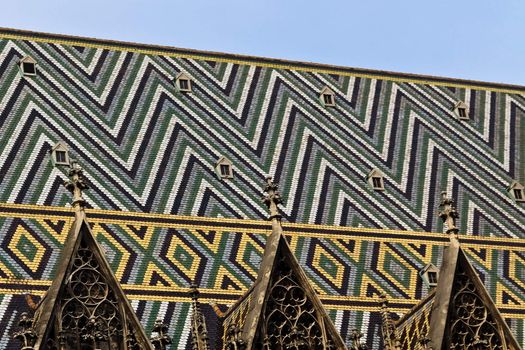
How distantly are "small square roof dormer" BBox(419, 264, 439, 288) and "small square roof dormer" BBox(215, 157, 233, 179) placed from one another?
3936mm

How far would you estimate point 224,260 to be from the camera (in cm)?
2800

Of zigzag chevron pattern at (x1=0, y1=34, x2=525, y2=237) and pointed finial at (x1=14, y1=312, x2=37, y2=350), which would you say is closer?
pointed finial at (x1=14, y1=312, x2=37, y2=350)

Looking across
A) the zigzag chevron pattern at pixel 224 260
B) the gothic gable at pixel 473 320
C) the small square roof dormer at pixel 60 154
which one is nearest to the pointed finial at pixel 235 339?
the zigzag chevron pattern at pixel 224 260

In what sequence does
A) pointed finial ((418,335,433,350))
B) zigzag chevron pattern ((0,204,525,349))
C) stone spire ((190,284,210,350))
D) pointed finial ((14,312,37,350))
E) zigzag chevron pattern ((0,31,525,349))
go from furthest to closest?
zigzag chevron pattern ((0,31,525,349))
zigzag chevron pattern ((0,204,525,349))
pointed finial ((418,335,433,350))
stone spire ((190,284,210,350))
pointed finial ((14,312,37,350))

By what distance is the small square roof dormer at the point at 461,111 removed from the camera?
35.0 metres

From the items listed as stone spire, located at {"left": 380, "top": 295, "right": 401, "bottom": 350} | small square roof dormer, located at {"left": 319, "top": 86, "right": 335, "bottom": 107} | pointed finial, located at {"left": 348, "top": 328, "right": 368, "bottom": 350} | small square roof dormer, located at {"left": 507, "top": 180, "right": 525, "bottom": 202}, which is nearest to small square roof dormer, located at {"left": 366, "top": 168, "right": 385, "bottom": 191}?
small square roof dormer, located at {"left": 319, "top": 86, "right": 335, "bottom": 107}

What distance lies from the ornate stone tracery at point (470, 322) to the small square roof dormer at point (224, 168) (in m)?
6.35

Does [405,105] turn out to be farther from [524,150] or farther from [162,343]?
[162,343]

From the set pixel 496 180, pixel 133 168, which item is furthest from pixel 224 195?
pixel 496 180

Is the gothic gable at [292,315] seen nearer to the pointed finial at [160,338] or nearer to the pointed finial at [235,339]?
the pointed finial at [235,339]

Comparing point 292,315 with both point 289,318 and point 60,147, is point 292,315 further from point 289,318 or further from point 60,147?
point 60,147

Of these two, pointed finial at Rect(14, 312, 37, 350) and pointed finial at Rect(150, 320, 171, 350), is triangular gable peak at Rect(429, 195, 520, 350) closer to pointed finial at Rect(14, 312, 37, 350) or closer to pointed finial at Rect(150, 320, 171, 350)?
pointed finial at Rect(150, 320, 171, 350)

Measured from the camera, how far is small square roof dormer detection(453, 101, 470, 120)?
1379 inches

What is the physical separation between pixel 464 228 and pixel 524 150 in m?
4.02
